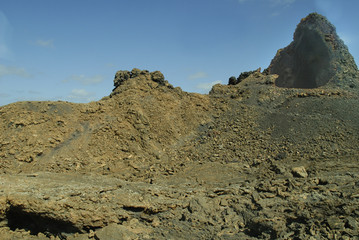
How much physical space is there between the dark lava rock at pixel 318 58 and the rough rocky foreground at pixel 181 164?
6.19 ft

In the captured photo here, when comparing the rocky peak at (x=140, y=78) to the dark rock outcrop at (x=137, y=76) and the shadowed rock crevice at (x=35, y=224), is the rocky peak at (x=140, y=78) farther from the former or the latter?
the shadowed rock crevice at (x=35, y=224)

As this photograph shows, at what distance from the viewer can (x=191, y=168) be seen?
9.53 m

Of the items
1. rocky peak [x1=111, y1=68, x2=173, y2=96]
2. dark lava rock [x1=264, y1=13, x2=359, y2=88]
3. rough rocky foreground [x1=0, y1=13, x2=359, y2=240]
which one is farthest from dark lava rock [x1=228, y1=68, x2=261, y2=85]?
rocky peak [x1=111, y1=68, x2=173, y2=96]

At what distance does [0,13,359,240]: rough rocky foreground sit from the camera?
6.22m

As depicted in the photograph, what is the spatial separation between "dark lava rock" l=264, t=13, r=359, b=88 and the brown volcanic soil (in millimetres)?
1789

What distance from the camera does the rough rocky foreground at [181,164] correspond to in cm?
622

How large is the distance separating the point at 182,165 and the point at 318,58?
42.8ft

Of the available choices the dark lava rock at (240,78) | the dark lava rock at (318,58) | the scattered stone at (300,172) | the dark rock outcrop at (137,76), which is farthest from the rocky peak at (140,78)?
the dark lava rock at (318,58)

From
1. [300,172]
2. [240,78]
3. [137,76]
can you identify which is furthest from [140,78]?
[240,78]

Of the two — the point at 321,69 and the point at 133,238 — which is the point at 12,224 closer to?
the point at 133,238

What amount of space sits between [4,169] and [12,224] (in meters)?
2.73

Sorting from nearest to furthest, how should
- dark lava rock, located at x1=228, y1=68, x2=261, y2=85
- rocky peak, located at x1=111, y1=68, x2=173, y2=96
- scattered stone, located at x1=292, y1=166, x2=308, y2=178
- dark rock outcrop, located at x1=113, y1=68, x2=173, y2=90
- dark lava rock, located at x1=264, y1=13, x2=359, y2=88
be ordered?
scattered stone, located at x1=292, y1=166, x2=308, y2=178 → rocky peak, located at x1=111, y1=68, x2=173, y2=96 → dark rock outcrop, located at x1=113, y1=68, x2=173, y2=90 → dark lava rock, located at x1=264, y1=13, x2=359, y2=88 → dark lava rock, located at x1=228, y1=68, x2=261, y2=85

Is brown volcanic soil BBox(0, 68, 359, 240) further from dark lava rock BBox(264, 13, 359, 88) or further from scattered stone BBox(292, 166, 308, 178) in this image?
dark lava rock BBox(264, 13, 359, 88)

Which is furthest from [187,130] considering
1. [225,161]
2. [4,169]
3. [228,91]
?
[4,169]
